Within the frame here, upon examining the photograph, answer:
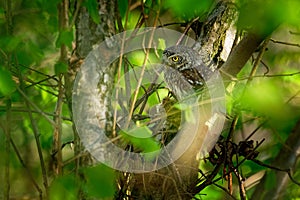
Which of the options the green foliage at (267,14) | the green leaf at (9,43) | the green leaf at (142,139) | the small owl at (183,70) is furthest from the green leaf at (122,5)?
the green foliage at (267,14)

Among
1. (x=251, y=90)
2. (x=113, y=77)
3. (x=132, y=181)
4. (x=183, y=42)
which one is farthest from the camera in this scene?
(x=113, y=77)

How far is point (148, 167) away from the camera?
1410 millimetres

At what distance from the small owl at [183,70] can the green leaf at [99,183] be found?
1.22ft

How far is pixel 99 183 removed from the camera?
45.6 inches

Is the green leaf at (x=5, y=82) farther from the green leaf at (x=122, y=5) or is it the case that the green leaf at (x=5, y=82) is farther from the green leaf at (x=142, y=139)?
the green leaf at (x=122, y=5)

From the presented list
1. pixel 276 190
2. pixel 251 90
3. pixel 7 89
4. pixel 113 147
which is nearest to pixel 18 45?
pixel 7 89

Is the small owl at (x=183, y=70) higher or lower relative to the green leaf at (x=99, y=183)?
higher

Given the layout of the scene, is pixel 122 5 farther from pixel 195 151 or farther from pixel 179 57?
pixel 195 151

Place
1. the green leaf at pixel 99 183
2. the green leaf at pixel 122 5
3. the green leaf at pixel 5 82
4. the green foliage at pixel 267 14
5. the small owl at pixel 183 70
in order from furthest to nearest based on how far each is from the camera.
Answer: the green leaf at pixel 122 5 → the small owl at pixel 183 70 → the green leaf at pixel 5 82 → the green leaf at pixel 99 183 → the green foliage at pixel 267 14

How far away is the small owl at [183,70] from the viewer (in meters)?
1.46

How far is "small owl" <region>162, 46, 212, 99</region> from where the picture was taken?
146 cm

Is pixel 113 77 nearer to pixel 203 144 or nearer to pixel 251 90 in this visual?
pixel 203 144

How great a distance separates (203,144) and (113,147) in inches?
10.5

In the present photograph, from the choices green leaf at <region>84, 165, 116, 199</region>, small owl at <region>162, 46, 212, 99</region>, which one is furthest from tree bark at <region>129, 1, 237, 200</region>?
green leaf at <region>84, 165, 116, 199</region>
